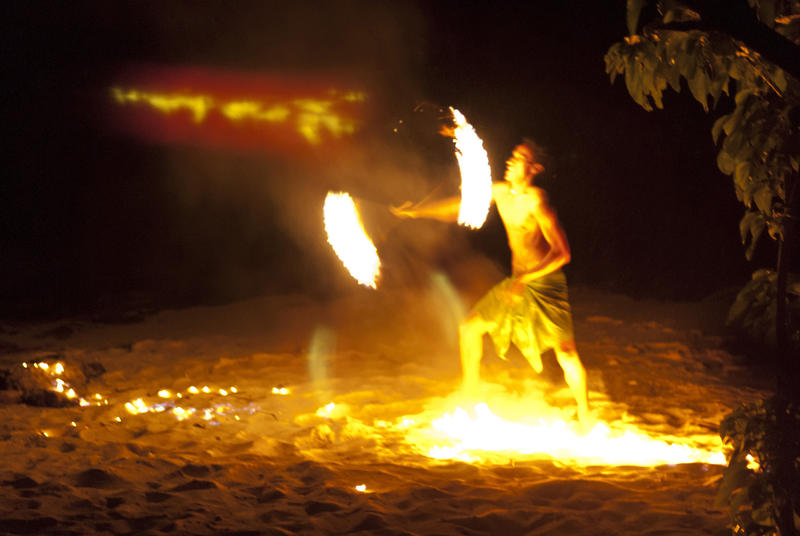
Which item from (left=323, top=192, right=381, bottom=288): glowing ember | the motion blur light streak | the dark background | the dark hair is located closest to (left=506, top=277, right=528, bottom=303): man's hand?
the dark hair

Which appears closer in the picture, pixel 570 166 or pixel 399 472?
pixel 399 472

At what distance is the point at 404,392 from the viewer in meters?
7.53

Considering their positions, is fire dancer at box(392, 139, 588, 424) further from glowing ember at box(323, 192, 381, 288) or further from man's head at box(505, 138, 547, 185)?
glowing ember at box(323, 192, 381, 288)

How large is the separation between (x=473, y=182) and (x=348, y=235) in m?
1.24

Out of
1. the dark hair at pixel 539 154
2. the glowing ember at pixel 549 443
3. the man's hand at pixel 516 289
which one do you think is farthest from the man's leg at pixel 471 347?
the dark hair at pixel 539 154

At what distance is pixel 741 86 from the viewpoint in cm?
303

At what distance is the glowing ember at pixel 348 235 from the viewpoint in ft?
21.9

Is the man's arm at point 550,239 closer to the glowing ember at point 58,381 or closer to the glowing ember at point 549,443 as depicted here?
the glowing ember at point 549,443

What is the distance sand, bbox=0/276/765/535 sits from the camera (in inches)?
171

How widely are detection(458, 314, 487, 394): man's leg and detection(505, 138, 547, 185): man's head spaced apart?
47.1 inches

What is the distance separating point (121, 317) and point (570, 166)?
8176 mm

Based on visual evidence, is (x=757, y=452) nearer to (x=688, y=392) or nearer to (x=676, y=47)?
(x=676, y=47)

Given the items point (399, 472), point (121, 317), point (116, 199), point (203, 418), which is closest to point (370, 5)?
point (116, 199)

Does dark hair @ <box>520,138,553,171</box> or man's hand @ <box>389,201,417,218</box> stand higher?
dark hair @ <box>520,138,553,171</box>
